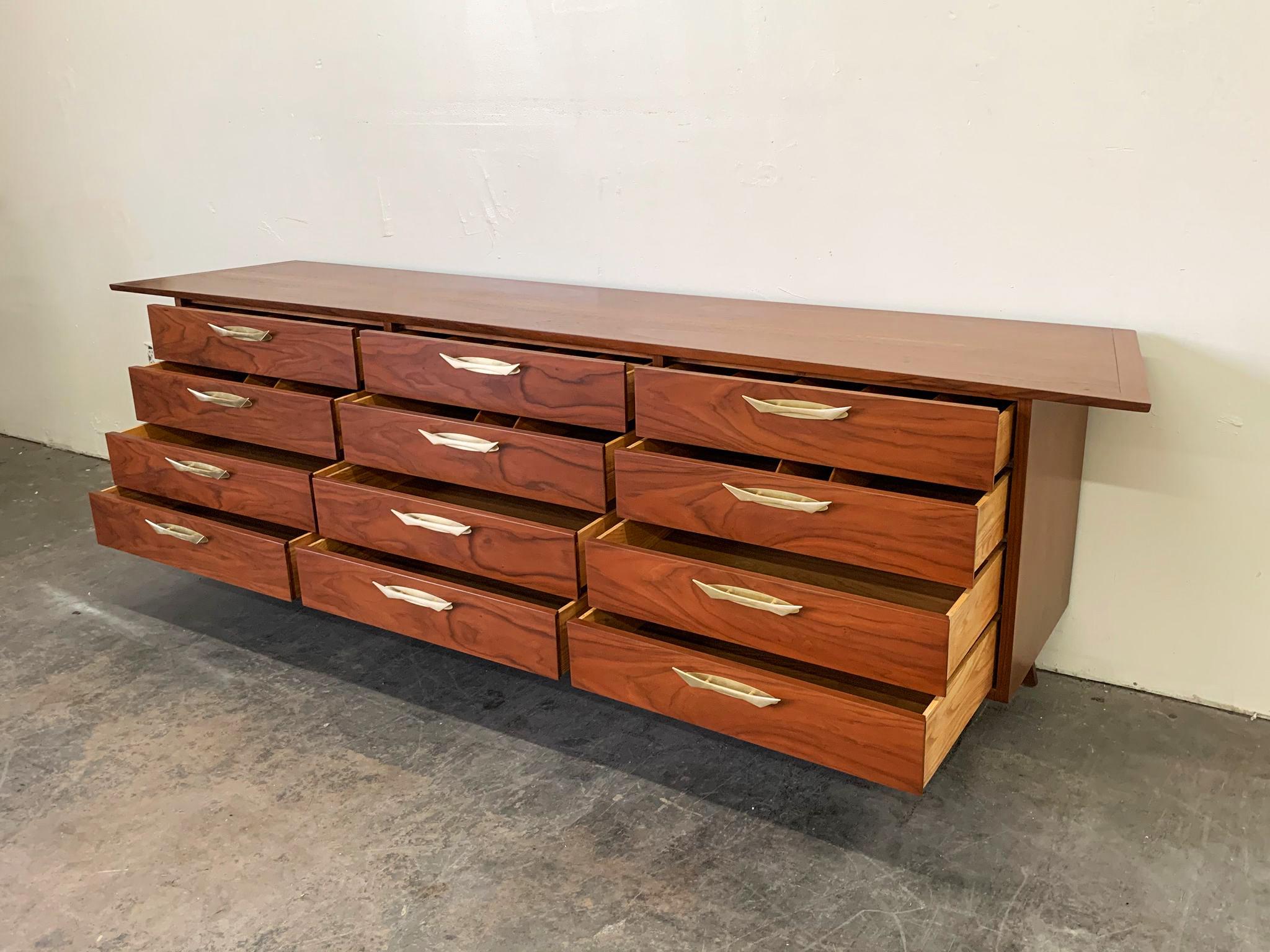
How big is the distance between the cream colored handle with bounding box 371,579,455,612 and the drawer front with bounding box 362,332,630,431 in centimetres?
33

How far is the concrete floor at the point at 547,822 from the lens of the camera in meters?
1.41

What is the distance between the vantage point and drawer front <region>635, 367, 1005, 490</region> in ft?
4.45

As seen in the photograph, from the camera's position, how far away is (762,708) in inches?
59.7

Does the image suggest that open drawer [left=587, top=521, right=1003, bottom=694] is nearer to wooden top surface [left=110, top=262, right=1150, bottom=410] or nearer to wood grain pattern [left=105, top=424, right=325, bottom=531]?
wooden top surface [left=110, top=262, right=1150, bottom=410]

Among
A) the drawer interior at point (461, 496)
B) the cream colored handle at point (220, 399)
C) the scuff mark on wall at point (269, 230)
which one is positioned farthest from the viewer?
the scuff mark on wall at point (269, 230)

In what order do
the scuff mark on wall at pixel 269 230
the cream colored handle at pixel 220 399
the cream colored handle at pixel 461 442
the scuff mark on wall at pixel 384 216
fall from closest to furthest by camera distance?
1. the cream colored handle at pixel 461 442
2. the cream colored handle at pixel 220 399
3. the scuff mark on wall at pixel 384 216
4. the scuff mark on wall at pixel 269 230

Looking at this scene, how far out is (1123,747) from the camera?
1.77 metres

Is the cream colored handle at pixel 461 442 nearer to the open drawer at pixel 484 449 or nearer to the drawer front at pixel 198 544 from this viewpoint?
the open drawer at pixel 484 449

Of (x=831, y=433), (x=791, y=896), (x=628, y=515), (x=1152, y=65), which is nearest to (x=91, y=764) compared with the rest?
(x=628, y=515)

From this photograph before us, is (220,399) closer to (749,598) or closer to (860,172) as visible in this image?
(749,598)

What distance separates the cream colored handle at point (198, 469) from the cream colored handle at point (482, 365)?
23.1 inches

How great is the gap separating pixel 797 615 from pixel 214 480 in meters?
1.22

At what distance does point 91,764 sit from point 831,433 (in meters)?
1.34

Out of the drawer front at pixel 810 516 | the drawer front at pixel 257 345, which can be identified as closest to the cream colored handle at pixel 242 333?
the drawer front at pixel 257 345
